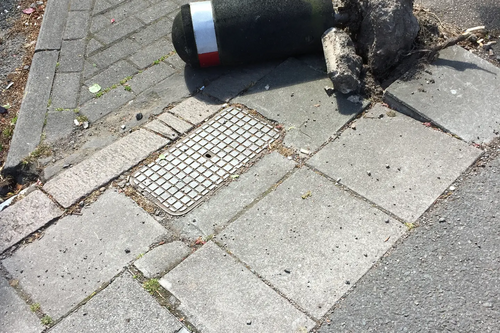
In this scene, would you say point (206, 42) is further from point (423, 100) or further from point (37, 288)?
point (37, 288)

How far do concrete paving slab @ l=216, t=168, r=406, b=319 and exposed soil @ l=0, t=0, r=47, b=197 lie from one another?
193 cm

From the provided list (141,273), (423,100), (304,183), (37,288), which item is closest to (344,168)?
(304,183)

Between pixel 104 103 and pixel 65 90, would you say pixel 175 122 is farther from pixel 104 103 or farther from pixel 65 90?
pixel 65 90

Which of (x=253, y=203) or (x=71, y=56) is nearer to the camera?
(x=253, y=203)

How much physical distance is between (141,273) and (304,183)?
48.7 inches

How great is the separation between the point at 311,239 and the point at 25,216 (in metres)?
1.95

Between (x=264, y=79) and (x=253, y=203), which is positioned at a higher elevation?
(x=264, y=79)

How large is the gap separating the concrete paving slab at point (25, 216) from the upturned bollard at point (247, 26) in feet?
5.53

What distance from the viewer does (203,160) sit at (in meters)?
3.55

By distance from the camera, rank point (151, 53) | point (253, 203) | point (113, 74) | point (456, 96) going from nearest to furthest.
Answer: point (253, 203) < point (456, 96) < point (113, 74) < point (151, 53)

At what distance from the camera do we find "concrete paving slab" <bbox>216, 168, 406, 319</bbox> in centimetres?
274

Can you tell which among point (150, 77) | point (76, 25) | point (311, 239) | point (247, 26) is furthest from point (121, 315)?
point (76, 25)

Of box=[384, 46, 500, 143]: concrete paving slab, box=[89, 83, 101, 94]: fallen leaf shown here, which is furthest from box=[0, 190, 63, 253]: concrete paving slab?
box=[384, 46, 500, 143]: concrete paving slab

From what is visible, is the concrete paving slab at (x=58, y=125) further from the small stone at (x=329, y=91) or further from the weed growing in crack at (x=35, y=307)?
the small stone at (x=329, y=91)
